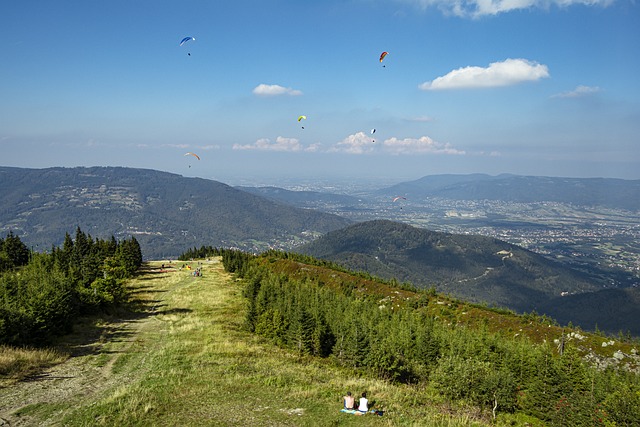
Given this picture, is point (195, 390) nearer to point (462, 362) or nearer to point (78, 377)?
point (78, 377)

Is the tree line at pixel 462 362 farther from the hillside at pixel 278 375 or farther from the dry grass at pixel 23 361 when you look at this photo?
the dry grass at pixel 23 361

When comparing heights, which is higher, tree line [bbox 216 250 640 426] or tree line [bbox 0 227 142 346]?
tree line [bbox 0 227 142 346]

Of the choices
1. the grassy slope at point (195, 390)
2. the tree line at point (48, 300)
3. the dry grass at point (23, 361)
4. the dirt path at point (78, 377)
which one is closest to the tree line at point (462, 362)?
the grassy slope at point (195, 390)

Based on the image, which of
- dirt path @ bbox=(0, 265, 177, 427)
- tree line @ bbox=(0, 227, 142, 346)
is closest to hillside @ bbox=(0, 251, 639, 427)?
dirt path @ bbox=(0, 265, 177, 427)

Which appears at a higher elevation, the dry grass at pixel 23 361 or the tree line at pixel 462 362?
the dry grass at pixel 23 361

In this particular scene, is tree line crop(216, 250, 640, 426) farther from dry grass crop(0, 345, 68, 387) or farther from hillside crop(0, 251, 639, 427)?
dry grass crop(0, 345, 68, 387)

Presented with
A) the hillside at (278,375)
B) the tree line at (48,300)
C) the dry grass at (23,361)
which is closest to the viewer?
the hillside at (278,375)

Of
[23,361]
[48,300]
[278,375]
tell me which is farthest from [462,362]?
[48,300]

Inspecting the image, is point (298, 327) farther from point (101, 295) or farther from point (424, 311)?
point (424, 311)
